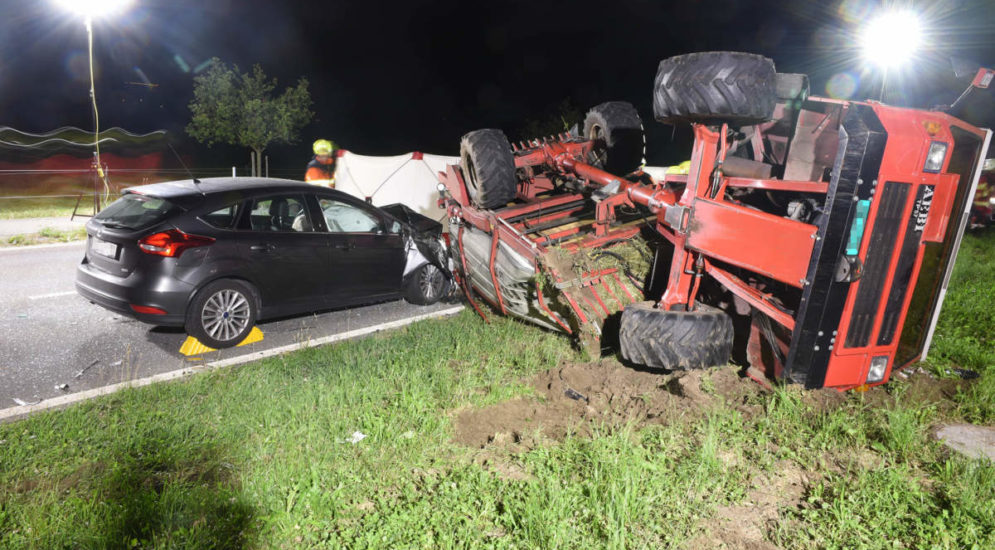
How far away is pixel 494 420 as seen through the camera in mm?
3945

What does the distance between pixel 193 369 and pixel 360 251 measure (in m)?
2.12

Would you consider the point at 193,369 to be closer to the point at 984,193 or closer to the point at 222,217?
the point at 222,217

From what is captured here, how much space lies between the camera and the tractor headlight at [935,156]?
340cm

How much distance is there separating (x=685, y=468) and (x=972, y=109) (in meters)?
3.33

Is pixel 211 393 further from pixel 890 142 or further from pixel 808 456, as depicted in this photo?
pixel 890 142

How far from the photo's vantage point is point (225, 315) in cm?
548

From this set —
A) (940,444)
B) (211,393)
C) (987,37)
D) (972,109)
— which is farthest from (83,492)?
(987,37)

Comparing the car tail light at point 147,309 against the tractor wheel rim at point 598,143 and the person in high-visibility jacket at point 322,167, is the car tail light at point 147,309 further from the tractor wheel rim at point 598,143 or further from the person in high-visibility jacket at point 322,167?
the person in high-visibility jacket at point 322,167

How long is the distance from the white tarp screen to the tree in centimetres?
1235

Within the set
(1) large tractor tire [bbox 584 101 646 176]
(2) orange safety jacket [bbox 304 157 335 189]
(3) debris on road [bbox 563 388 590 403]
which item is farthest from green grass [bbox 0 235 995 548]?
(2) orange safety jacket [bbox 304 157 335 189]

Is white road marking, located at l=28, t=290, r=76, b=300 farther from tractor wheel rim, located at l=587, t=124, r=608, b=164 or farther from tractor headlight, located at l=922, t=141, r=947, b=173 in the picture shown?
tractor headlight, located at l=922, t=141, r=947, b=173

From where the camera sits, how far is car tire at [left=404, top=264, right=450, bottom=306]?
7.07 meters

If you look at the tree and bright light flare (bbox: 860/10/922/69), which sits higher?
bright light flare (bbox: 860/10/922/69)

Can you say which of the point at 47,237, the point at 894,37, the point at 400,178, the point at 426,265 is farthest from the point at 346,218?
the point at 47,237
